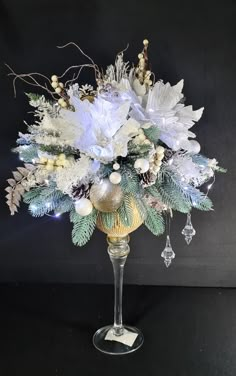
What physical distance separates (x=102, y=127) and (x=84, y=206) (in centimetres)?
18

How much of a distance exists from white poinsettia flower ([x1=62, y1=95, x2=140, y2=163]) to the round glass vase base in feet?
1.70

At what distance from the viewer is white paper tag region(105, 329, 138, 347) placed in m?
1.23

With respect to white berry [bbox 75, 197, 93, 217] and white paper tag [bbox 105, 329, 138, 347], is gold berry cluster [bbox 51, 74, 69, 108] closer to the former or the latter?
white berry [bbox 75, 197, 93, 217]

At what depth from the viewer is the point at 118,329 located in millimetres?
1264

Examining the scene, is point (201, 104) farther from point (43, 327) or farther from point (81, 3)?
point (43, 327)

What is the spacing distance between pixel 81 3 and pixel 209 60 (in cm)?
41

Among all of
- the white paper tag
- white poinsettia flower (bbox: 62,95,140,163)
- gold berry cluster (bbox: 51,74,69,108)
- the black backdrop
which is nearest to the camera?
white poinsettia flower (bbox: 62,95,140,163)

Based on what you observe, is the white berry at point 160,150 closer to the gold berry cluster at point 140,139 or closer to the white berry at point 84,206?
the gold berry cluster at point 140,139

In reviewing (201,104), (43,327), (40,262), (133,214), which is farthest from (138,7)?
(43,327)

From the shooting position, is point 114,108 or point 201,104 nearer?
point 114,108

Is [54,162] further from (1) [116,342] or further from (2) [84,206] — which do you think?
(1) [116,342]

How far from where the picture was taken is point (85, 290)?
1497mm

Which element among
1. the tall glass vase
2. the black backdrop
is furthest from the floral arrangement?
the black backdrop

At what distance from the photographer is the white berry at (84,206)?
1014 mm
